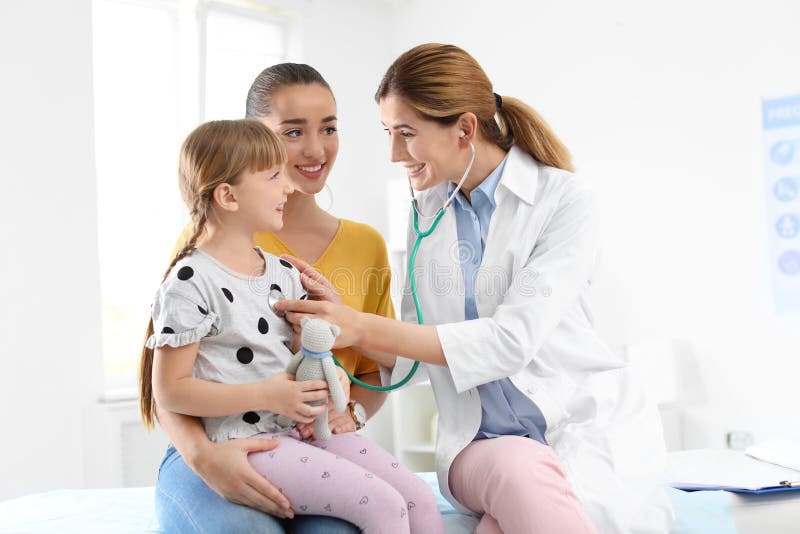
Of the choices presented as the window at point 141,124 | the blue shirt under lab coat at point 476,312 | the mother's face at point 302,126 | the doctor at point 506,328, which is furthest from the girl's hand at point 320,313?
the window at point 141,124

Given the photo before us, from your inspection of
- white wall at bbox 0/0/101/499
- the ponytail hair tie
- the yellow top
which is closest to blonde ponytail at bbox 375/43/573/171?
the ponytail hair tie

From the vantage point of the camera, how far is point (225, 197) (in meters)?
1.31

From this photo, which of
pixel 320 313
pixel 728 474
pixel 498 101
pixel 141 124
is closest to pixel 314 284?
pixel 320 313

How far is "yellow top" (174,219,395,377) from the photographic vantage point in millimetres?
1654

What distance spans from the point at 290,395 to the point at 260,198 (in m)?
0.35

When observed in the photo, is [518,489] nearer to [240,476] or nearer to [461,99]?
[240,476]

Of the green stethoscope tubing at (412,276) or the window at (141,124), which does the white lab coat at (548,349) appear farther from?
the window at (141,124)

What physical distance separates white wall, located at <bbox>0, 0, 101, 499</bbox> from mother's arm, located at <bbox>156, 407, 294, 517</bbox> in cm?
218

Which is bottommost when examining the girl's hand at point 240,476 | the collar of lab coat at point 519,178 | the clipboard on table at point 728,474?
the clipboard on table at point 728,474

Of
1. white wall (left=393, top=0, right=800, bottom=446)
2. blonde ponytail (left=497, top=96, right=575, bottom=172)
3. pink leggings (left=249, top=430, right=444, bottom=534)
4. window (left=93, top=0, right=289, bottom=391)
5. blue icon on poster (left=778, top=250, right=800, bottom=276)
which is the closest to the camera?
pink leggings (left=249, top=430, right=444, bottom=534)

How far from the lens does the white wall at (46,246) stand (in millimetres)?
3074

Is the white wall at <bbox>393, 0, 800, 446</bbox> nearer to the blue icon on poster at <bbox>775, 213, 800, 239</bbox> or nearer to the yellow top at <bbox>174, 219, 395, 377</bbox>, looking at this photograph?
the blue icon on poster at <bbox>775, 213, 800, 239</bbox>

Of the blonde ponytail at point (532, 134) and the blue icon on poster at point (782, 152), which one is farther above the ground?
the blue icon on poster at point (782, 152)

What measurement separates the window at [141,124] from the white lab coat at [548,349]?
7.60 feet
